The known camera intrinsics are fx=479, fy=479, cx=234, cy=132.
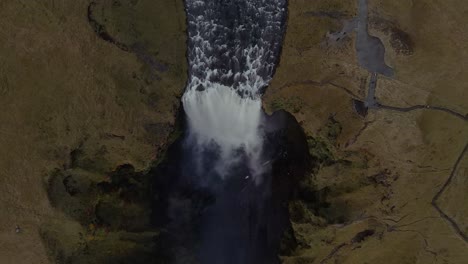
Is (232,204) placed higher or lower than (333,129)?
lower

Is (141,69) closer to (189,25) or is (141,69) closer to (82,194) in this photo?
(189,25)

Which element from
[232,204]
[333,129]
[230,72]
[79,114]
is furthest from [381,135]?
[79,114]

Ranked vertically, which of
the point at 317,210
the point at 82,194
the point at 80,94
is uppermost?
the point at 80,94

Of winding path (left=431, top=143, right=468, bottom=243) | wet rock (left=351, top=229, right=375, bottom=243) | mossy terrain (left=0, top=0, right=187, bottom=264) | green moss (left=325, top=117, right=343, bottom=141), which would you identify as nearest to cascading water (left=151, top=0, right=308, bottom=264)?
green moss (left=325, top=117, right=343, bottom=141)

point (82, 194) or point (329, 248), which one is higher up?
point (82, 194)

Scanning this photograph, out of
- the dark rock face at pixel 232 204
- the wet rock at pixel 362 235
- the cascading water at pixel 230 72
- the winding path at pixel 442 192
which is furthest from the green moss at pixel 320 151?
the winding path at pixel 442 192

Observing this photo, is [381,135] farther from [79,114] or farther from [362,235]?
[79,114]

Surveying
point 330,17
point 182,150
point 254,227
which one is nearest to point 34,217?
point 182,150
